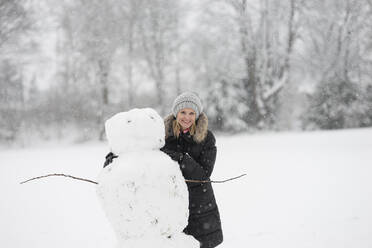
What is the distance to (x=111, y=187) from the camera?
143 centimetres

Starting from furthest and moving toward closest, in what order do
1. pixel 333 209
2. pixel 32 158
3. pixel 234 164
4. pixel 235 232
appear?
pixel 32 158
pixel 234 164
pixel 333 209
pixel 235 232

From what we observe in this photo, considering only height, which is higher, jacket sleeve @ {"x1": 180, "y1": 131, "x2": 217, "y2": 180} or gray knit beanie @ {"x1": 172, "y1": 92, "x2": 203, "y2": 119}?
gray knit beanie @ {"x1": 172, "y1": 92, "x2": 203, "y2": 119}

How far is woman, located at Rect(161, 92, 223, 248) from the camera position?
209 centimetres

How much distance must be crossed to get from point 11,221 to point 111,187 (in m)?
4.50

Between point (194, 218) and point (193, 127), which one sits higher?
point (193, 127)

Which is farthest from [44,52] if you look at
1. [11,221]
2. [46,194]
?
[11,221]

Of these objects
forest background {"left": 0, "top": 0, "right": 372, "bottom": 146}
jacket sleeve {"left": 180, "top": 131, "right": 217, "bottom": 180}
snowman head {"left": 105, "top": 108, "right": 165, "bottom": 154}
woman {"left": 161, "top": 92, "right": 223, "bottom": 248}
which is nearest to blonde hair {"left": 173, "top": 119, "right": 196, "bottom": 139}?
woman {"left": 161, "top": 92, "right": 223, "bottom": 248}

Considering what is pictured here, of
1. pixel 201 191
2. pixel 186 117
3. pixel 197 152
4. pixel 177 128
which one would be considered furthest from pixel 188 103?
pixel 201 191

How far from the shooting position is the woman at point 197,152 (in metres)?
2.09

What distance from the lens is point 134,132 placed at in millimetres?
1501

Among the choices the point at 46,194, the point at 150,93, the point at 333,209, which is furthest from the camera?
the point at 150,93

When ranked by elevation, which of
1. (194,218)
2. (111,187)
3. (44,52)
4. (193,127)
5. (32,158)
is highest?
(44,52)

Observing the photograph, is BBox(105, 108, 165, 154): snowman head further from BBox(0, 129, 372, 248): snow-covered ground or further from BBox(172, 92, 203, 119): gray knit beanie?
BBox(0, 129, 372, 248): snow-covered ground

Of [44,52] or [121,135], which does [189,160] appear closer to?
[121,135]
